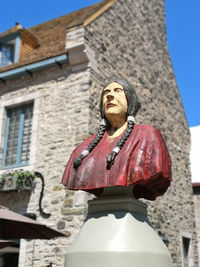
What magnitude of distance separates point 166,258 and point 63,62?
20.3ft

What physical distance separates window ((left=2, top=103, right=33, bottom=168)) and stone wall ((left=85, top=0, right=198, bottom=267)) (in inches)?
69.8

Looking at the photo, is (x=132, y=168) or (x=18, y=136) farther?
(x=18, y=136)

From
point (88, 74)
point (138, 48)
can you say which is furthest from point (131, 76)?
point (88, 74)

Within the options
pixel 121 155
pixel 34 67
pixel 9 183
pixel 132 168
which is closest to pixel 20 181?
pixel 9 183

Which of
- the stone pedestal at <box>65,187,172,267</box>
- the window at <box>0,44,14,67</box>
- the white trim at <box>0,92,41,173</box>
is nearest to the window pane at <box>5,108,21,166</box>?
the white trim at <box>0,92,41,173</box>

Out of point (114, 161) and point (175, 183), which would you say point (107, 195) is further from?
point (175, 183)

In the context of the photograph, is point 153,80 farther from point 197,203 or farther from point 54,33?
point 197,203

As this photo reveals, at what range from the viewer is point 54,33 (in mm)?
10883

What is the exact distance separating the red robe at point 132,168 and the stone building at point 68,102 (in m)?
3.79

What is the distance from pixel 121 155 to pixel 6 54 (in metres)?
7.93

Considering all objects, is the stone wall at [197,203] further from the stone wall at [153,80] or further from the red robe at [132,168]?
the red robe at [132,168]

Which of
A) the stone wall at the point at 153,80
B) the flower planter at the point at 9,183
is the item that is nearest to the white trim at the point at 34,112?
the flower planter at the point at 9,183

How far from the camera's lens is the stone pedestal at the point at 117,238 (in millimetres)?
2820

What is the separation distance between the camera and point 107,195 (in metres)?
3.25
